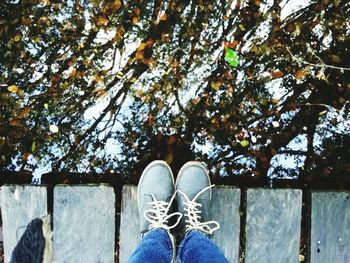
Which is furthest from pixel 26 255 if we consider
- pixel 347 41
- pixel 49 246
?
pixel 347 41

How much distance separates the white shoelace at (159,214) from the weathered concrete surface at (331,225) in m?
0.65

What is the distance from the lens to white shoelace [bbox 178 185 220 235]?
2.12 m

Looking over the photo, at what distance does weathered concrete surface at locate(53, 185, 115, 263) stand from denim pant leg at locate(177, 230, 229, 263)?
40 centimetres

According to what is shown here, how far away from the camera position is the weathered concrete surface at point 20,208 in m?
2.13

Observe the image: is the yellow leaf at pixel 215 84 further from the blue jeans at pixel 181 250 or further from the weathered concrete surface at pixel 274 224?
the blue jeans at pixel 181 250

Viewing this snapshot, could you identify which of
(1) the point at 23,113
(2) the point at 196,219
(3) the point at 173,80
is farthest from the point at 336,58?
(1) the point at 23,113

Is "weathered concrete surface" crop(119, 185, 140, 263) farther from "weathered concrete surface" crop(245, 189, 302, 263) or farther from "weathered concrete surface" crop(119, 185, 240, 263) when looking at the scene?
"weathered concrete surface" crop(245, 189, 302, 263)

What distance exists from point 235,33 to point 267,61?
223 mm

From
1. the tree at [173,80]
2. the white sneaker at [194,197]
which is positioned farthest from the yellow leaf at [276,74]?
the white sneaker at [194,197]

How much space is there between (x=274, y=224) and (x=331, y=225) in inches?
10.8

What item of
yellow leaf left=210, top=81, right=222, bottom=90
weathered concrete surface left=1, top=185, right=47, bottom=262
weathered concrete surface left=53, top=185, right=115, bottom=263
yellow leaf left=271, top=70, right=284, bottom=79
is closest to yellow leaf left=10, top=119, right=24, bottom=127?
weathered concrete surface left=1, top=185, right=47, bottom=262

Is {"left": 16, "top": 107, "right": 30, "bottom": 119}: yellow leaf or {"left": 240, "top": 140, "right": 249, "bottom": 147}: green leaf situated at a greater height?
{"left": 16, "top": 107, "right": 30, "bottom": 119}: yellow leaf

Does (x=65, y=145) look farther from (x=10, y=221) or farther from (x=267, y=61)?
(x=267, y=61)

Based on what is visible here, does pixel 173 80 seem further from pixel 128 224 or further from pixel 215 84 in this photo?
pixel 128 224
